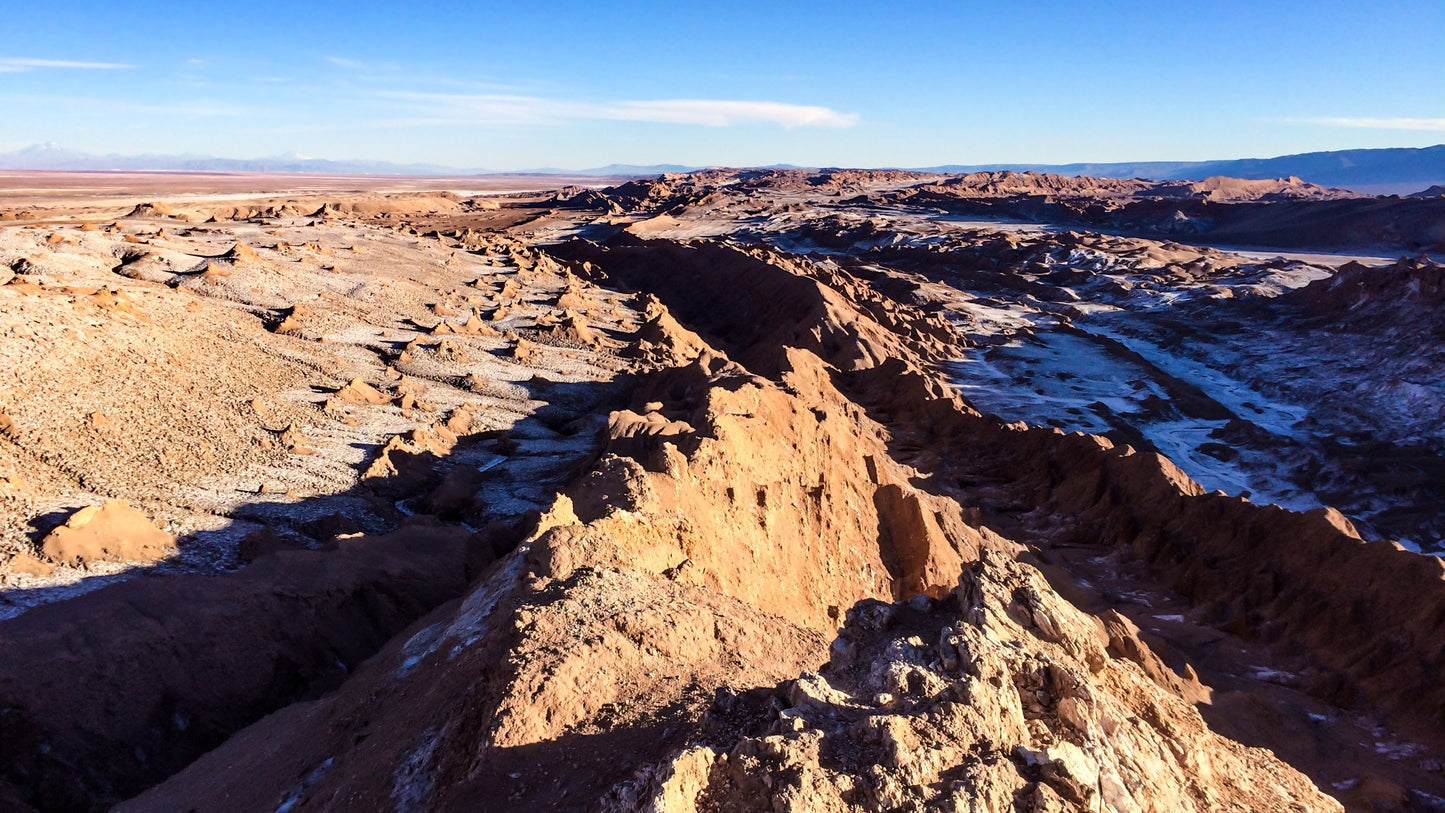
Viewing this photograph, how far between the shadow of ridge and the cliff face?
0.03 meters

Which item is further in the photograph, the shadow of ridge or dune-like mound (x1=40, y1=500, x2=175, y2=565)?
dune-like mound (x1=40, y1=500, x2=175, y2=565)

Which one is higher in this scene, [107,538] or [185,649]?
[107,538]

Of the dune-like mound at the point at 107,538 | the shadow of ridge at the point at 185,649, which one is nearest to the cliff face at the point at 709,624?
the shadow of ridge at the point at 185,649

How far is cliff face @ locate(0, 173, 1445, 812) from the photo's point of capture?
4.68 meters

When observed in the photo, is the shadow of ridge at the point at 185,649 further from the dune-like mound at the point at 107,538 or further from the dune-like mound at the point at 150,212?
the dune-like mound at the point at 150,212

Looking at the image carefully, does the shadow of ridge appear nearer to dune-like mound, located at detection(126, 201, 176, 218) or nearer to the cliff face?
the cliff face

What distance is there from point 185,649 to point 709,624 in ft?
20.2

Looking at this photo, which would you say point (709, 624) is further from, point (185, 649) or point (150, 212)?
point (150, 212)

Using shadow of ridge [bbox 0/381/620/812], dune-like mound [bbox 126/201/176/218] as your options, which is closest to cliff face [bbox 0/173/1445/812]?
shadow of ridge [bbox 0/381/620/812]

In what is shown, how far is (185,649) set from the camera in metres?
8.96

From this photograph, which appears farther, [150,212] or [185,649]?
[150,212]

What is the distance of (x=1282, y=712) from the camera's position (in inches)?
434

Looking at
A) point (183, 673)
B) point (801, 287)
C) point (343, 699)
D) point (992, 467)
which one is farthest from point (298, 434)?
point (801, 287)

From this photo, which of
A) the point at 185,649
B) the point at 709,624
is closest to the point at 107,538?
the point at 185,649
